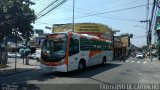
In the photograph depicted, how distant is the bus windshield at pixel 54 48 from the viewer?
Answer: 59.7 ft

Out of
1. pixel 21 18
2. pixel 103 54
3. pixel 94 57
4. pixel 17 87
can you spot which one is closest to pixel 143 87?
pixel 17 87

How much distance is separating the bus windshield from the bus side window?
0.55 metres

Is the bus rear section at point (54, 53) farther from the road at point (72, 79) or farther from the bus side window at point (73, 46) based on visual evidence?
the road at point (72, 79)

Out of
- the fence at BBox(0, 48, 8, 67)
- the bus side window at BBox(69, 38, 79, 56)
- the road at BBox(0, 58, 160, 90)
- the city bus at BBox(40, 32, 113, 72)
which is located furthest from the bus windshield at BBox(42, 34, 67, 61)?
the fence at BBox(0, 48, 8, 67)

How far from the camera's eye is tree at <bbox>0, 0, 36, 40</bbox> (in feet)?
71.6

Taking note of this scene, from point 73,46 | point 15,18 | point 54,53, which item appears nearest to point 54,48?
point 54,53

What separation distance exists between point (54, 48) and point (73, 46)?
140 cm

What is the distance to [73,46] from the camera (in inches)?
754

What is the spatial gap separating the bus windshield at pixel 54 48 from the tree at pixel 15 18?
434 centimetres

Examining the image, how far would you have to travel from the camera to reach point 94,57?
24297 mm

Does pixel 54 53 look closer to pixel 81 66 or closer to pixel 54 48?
pixel 54 48

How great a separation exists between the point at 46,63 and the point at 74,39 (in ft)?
8.60

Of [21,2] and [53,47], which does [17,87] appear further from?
[21,2]

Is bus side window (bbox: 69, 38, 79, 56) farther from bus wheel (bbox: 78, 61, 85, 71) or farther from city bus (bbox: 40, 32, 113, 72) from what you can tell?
bus wheel (bbox: 78, 61, 85, 71)
